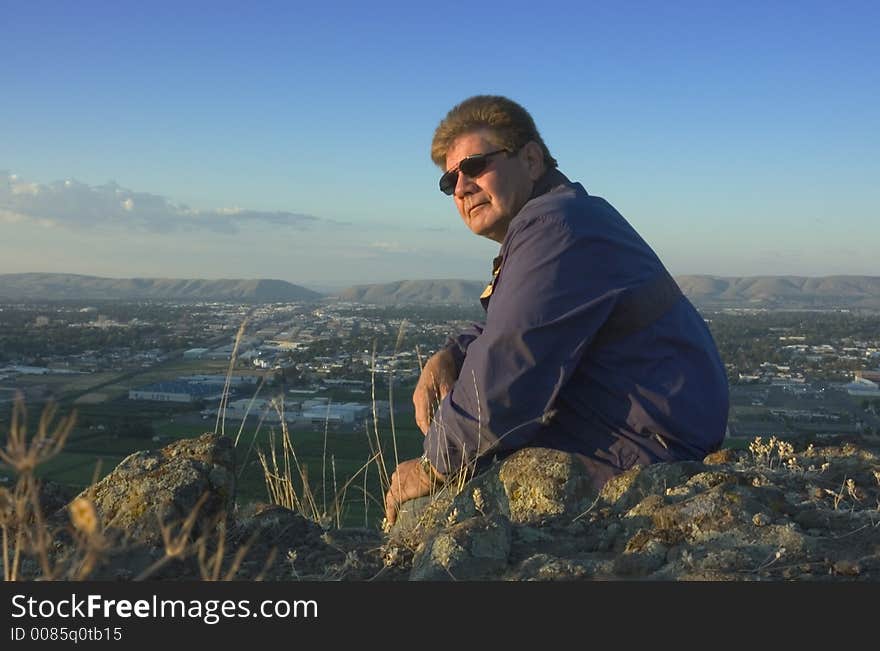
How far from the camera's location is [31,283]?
13125 cm

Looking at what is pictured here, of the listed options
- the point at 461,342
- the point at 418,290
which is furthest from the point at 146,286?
the point at 461,342

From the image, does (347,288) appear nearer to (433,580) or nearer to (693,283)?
(693,283)

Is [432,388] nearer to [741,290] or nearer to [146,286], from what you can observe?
[146,286]

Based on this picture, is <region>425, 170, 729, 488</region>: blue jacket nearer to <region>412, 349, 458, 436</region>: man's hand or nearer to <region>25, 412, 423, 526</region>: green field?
<region>412, 349, 458, 436</region>: man's hand

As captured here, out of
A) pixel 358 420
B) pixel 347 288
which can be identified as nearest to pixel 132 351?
pixel 358 420

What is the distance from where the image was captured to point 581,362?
289cm

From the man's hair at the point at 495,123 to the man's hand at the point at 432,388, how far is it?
1.13 meters

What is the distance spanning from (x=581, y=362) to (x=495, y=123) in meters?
1.30

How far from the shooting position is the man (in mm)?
2680

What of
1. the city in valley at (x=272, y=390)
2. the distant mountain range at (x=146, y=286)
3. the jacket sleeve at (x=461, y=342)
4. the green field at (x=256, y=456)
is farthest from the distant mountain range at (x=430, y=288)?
the jacket sleeve at (x=461, y=342)

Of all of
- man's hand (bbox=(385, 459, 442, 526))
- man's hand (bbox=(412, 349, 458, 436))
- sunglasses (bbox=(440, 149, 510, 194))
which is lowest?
man's hand (bbox=(385, 459, 442, 526))

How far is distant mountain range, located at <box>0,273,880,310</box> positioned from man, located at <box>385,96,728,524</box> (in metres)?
125

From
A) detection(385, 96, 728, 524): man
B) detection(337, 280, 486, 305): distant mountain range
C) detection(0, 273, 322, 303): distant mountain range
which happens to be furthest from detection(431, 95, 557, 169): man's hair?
detection(337, 280, 486, 305): distant mountain range

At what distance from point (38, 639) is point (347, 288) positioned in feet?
530
